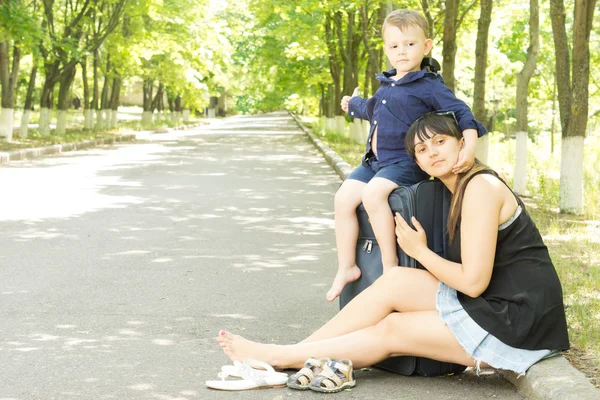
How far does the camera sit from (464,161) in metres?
4.45

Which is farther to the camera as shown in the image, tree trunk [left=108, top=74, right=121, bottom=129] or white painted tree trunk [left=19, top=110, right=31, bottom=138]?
tree trunk [left=108, top=74, right=121, bottom=129]

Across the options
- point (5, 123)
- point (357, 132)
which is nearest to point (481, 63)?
point (357, 132)

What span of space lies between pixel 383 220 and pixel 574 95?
26.6ft

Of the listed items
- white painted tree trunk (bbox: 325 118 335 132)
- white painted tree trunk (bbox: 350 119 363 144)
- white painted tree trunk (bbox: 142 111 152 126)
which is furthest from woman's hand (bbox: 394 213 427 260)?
white painted tree trunk (bbox: 142 111 152 126)

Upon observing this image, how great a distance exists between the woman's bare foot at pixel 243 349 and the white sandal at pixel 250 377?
0.10ft

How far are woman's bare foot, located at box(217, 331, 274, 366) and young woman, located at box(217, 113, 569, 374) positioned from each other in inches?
6.0

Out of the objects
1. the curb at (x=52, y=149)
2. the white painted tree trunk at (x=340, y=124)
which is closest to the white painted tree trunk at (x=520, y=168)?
the curb at (x=52, y=149)

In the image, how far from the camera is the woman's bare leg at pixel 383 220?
16.1 feet

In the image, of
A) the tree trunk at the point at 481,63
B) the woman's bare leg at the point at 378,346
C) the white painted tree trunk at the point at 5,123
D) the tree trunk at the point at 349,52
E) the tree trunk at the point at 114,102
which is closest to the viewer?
the woman's bare leg at the point at 378,346

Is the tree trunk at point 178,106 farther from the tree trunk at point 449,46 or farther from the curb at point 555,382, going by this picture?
the curb at point 555,382

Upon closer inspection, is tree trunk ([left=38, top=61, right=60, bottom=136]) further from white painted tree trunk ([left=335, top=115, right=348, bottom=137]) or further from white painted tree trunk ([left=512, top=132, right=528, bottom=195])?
white painted tree trunk ([left=512, top=132, right=528, bottom=195])

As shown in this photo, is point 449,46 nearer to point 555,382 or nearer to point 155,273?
point 155,273

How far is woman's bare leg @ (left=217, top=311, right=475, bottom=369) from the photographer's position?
441 centimetres

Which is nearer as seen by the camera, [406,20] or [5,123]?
[406,20]
